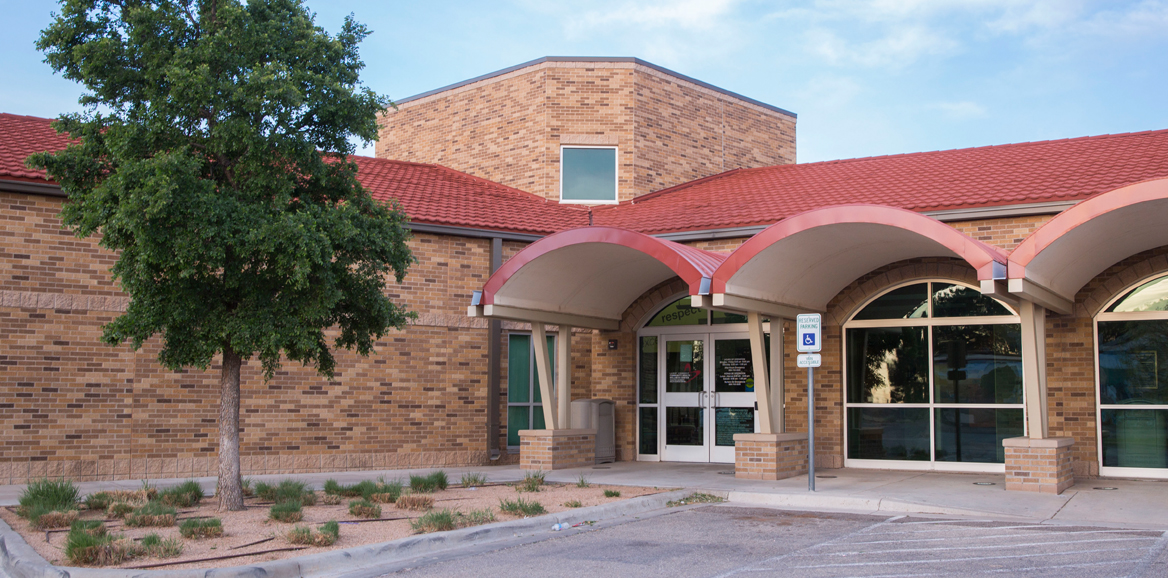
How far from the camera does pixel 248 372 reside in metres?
14.9

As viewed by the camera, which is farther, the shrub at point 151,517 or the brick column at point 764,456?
the brick column at point 764,456

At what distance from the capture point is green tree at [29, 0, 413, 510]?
9609 millimetres

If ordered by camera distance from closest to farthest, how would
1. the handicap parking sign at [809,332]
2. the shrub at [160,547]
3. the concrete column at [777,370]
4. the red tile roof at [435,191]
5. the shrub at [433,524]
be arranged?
1. the shrub at [160,547]
2. the shrub at [433,524]
3. the handicap parking sign at [809,332]
4. the concrete column at [777,370]
5. the red tile roof at [435,191]

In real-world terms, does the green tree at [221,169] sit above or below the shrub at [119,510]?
above

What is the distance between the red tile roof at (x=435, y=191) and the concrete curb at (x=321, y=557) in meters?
7.00

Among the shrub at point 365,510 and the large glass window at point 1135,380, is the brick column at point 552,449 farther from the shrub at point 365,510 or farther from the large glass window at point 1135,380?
the large glass window at point 1135,380

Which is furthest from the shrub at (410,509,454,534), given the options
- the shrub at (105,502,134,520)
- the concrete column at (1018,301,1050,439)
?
the concrete column at (1018,301,1050,439)

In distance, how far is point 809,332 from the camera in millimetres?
11922

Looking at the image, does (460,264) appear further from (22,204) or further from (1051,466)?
(1051,466)

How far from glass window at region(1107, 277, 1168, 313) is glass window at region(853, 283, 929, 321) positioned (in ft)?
8.37

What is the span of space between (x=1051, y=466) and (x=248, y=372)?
11536 millimetres

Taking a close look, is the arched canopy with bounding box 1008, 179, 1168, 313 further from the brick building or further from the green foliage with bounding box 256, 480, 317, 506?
the green foliage with bounding box 256, 480, 317, 506

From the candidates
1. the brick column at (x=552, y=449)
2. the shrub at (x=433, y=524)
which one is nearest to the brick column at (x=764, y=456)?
the brick column at (x=552, y=449)

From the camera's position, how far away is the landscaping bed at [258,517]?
767 cm
